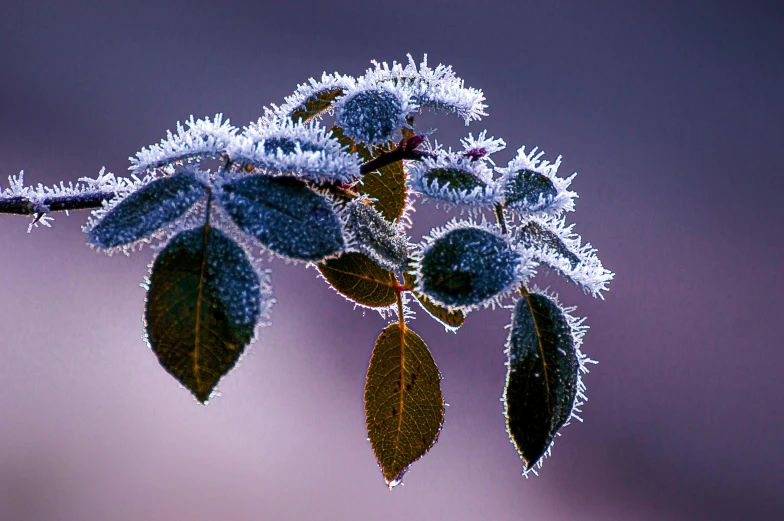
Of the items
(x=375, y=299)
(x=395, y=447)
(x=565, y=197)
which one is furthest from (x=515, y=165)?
(x=395, y=447)

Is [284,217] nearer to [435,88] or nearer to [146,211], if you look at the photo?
[146,211]

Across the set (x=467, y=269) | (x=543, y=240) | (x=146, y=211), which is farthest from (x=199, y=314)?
(x=543, y=240)

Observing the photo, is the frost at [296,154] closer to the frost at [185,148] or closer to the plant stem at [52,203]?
the frost at [185,148]

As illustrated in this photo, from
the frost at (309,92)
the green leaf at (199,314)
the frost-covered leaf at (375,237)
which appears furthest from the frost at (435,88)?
the green leaf at (199,314)

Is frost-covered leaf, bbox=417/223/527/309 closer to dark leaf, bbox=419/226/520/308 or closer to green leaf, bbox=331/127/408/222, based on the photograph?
dark leaf, bbox=419/226/520/308

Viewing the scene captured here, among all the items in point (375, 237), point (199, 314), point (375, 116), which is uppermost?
point (375, 116)

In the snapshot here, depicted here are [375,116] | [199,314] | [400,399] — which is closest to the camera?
[199,314]

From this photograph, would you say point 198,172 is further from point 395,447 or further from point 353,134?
point 395,447
